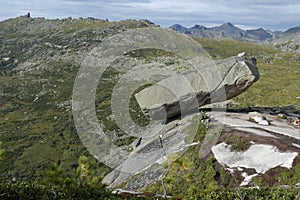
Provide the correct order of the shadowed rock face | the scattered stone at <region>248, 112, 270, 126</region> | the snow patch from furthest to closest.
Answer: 1. the shadowed rock face
2. the scattered stone at <region>248, 112, 270, 126</region>
3. the snow patch

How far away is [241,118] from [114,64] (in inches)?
6525

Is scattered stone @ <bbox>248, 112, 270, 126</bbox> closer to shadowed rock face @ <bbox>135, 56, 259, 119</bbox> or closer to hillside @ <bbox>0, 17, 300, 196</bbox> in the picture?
shadowed rock face @ <bbox>135, 56, 259, 119</bbox>

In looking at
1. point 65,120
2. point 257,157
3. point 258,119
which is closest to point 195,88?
point 258,119

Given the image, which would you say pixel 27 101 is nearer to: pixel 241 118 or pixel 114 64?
pixel 114 64

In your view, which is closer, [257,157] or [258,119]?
[257,157]

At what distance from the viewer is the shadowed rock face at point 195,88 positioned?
3274cm

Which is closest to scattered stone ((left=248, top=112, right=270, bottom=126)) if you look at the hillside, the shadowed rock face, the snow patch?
the shadowed rock face

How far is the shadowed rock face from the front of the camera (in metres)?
32.7

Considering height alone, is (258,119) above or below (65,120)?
above

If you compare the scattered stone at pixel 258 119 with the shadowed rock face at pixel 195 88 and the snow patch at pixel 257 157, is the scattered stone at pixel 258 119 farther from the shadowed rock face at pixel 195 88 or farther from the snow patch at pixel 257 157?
the snow patch at pixel 257 157

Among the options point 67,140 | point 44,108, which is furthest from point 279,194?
point 44,108

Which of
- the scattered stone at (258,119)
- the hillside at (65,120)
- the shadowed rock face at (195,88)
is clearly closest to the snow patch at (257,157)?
the hillside at (65,120)

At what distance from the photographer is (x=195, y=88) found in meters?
33.2

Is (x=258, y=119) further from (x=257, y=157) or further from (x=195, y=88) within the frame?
(x=257, y=157)
